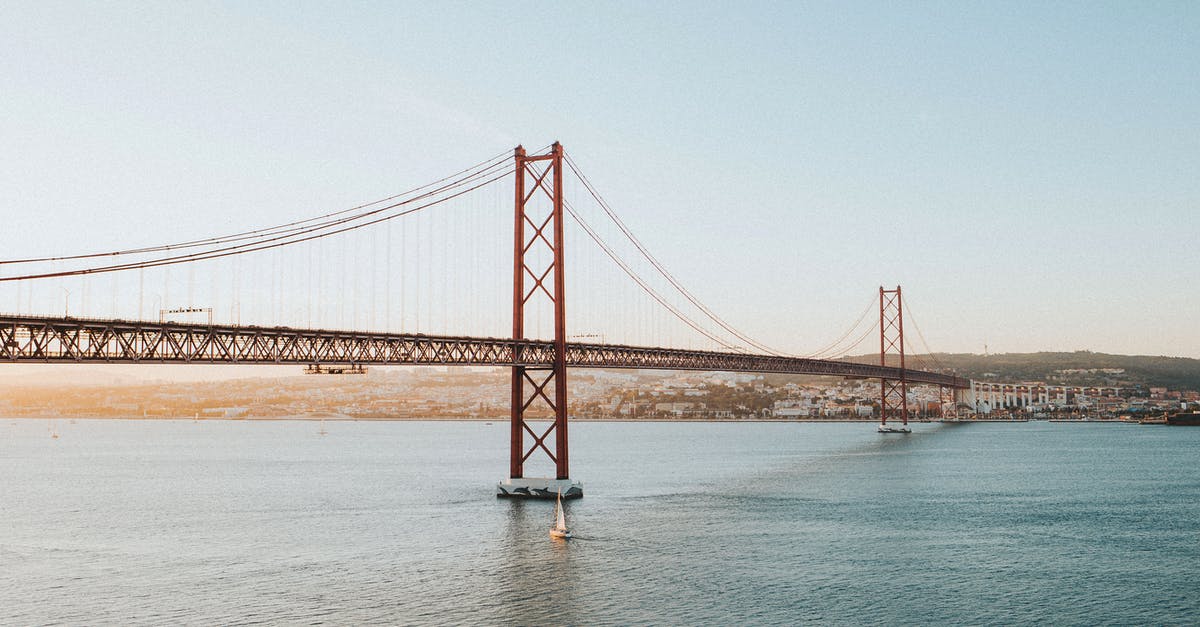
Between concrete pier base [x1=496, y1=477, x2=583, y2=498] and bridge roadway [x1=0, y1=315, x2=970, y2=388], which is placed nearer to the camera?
bridge roadway [x1=0, y1=315, x2=970, y2=388]

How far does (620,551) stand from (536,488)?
1315 centimetres

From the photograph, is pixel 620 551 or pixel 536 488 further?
pixel 536 488

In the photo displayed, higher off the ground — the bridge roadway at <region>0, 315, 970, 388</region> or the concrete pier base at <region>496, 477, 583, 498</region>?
the bridge roadway at <region>0, 315, 970, 388</region>

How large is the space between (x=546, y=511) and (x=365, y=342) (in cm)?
1071

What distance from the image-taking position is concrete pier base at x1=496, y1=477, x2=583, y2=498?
4616cm

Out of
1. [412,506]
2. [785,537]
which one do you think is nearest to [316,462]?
[412,506]

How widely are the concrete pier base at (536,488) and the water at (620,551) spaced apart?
979 mm

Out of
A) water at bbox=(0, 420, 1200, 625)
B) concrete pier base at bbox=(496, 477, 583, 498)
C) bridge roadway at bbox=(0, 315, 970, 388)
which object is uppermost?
bridge roadway at bbox=(0, 315, 970, 388)

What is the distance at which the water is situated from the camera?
26.0 m

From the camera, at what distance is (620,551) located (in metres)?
33.7

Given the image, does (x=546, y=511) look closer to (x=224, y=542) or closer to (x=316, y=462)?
(x=224, y=542)

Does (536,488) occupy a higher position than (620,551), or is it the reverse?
(536,488)

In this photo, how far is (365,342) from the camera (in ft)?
132

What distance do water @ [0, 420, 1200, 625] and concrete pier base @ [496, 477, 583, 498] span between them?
979 millimetres
